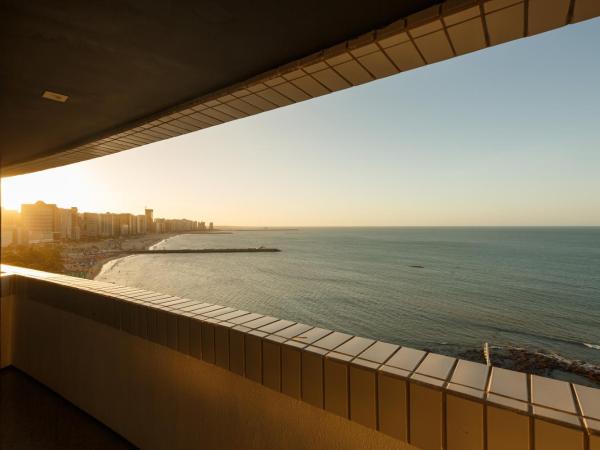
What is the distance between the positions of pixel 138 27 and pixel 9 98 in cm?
174

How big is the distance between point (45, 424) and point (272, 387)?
2816mm

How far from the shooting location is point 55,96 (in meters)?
2.45

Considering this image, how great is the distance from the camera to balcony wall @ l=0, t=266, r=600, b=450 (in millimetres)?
1043

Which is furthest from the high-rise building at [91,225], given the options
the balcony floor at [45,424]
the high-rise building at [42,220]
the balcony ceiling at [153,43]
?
the balcony ceiling at [153,43]

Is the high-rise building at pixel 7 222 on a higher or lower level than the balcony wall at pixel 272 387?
higher

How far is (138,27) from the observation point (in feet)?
5.27

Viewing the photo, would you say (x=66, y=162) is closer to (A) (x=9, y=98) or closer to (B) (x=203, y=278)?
(A) (x=9, y=98)

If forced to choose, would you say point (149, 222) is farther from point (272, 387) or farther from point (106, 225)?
point (272, 387)

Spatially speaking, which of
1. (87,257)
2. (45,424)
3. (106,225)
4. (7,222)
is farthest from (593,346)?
(106,225)

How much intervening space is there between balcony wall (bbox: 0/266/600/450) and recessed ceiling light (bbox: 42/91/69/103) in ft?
5.21

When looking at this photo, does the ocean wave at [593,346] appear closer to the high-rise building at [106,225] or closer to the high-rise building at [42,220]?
the high-rise building at [42,220]

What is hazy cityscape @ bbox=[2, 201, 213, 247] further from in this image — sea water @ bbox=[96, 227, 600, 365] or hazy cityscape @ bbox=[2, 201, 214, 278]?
sea water @ bbox=[96, 227, 600, 365]

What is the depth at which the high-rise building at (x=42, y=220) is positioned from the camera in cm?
4711

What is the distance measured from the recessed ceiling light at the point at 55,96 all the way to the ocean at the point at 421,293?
2348 cm
